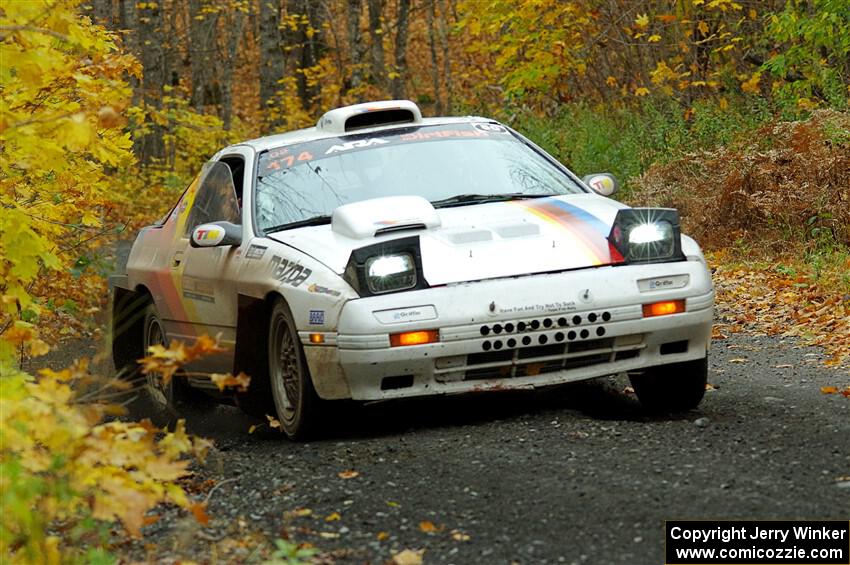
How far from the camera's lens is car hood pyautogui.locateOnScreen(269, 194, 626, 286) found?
20.1 feet

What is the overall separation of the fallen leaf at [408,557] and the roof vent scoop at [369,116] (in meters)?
3.97

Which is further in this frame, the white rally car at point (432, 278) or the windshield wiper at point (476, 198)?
the windshield wiper at point (476, 198)

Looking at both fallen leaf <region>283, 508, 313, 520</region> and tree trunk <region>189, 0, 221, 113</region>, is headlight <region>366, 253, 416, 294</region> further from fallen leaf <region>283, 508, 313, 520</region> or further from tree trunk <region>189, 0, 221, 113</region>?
tree trunk <region>189, 0, 221, 113</region>

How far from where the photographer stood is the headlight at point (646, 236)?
6.30 m

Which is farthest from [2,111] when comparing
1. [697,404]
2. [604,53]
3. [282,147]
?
[604,53]

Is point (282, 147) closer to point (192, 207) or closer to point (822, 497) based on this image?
point (192, 207)

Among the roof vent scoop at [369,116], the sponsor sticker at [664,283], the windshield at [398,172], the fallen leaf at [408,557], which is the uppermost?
the roof vent scoop at [369,116]

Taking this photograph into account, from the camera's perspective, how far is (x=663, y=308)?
6.22 m

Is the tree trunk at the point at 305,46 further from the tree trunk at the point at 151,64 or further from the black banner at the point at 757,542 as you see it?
the black banner at the point at 757,542

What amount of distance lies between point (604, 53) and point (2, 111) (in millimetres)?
15632

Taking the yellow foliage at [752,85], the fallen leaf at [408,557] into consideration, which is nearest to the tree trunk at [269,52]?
the yellow foliage at [752,85]

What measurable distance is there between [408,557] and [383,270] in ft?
6.36

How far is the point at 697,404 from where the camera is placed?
6582mm

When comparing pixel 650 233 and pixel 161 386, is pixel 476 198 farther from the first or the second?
pixel 161 386
